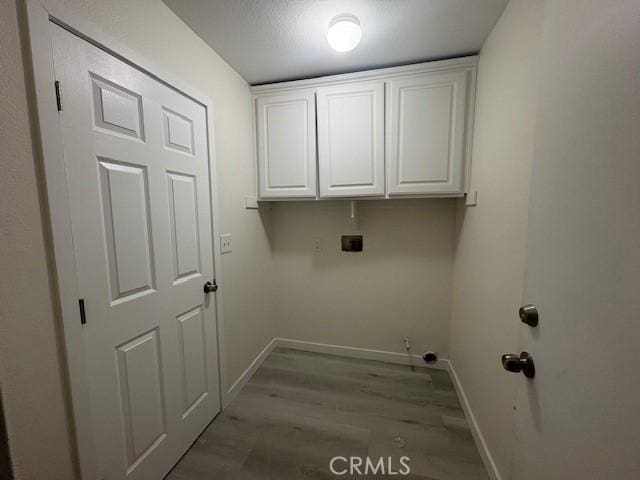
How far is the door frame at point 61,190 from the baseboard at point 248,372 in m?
Answer: 0.90

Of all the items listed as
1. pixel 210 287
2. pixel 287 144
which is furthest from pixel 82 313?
pixel 287 144

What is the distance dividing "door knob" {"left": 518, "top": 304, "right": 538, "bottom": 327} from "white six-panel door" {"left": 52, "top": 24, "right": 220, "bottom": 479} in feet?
4.64

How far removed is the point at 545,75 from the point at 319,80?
4.90 ft

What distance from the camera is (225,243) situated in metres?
1.69

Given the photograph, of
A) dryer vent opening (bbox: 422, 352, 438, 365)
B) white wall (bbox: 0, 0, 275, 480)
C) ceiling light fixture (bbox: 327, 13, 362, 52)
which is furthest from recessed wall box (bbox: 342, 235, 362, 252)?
white wall (bbox: 0, 0, 275, 480)

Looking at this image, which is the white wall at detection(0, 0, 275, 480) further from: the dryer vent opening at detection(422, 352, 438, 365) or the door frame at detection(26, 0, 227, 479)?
the dryer vent opening at detection(422, 352, 438, 365)

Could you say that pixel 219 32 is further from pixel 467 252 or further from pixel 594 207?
pixel 467 252

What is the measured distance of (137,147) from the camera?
107 centimetres

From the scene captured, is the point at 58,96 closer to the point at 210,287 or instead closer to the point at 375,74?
the point at 210,287

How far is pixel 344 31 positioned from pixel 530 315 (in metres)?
1.49

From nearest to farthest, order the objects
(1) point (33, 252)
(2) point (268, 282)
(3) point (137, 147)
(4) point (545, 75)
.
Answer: (4) point (545, 75), (1) point (33, 252), (3) point (137, 147), (2) point (268, 282)

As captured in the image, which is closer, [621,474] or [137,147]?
[621,474]

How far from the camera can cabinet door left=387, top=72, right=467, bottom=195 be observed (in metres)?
1.63

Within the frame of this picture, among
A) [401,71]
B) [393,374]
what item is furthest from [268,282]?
[401,71]
